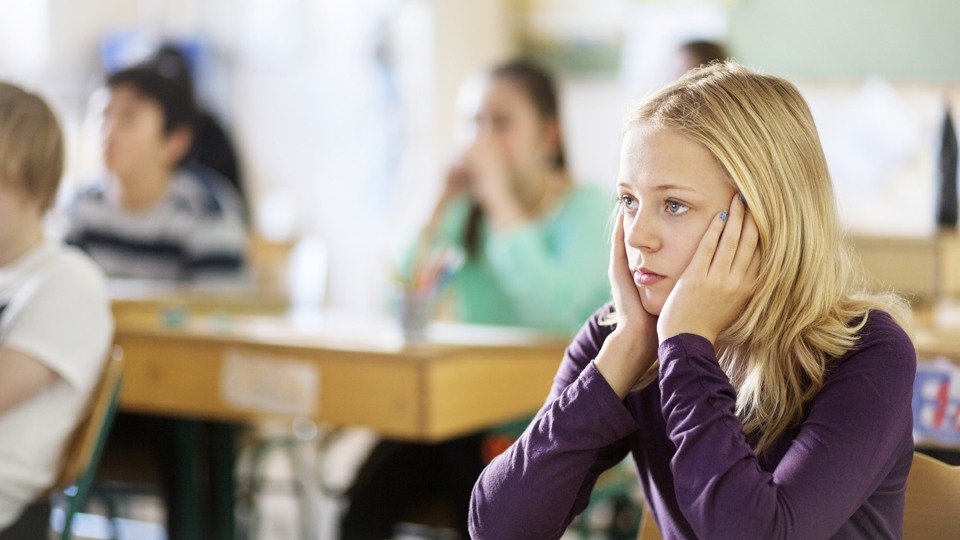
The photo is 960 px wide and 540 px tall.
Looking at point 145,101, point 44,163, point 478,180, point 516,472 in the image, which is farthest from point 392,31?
point 516,472

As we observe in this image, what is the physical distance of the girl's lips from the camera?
1.17 m

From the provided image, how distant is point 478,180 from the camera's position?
111 inches

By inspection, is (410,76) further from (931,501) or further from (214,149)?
(931,501)

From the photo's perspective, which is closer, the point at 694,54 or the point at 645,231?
the point at 645,231

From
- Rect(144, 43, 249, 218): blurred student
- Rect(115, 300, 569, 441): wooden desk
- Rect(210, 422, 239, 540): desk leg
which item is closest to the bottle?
Rect(115, 300, 569, 441): wooden desk

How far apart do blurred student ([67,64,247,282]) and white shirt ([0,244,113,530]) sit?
1161 mm

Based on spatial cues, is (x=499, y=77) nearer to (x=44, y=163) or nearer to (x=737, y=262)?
(x=44, y=163)

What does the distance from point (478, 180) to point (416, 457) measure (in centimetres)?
72

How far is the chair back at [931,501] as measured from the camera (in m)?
1.21

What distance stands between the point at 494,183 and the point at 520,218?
107 mm

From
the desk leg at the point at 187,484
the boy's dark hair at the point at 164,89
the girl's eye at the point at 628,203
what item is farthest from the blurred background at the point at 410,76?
the girl's eye at the point at 628,203

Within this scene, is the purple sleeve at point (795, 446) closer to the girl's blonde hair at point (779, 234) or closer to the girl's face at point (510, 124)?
the girl's blonde hair at point (779, 234)

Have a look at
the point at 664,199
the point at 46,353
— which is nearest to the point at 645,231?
the point at 664,199

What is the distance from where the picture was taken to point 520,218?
2.74 meters
